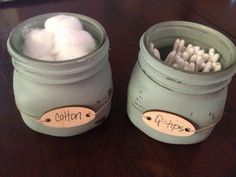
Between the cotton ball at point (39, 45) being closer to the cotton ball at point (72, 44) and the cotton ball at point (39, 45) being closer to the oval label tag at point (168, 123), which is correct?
the cotton ball at point (72, 44)

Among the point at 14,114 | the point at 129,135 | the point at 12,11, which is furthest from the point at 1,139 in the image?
the point at 12,11

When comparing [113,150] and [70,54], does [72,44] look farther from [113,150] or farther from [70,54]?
[113,150]

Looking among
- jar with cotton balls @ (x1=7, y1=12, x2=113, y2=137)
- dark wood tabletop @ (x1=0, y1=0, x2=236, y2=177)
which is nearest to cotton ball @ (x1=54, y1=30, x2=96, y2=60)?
jar with cotton balls @ (x1=7, y1=12, x2=113, y2=137)

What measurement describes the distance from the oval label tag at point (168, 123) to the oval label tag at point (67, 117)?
0.06 metres

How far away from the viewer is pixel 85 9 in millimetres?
639

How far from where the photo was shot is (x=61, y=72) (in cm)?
32

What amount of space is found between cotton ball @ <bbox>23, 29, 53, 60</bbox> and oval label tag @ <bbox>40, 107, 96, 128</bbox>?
6 centimetres

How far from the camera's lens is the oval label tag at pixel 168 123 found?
0.35 meters

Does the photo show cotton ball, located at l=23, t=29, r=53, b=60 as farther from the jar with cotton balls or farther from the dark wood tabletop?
the dark wood tabletop

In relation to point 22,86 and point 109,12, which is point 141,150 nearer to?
point 22,86

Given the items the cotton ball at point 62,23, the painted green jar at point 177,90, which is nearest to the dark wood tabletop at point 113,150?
the painted green jar at point 177,90

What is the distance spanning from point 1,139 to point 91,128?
0.34 ft

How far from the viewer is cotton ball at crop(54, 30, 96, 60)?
13.5 inches

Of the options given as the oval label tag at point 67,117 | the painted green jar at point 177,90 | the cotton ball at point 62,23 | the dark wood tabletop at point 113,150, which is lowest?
the dark wood tabletop at point 113,150
